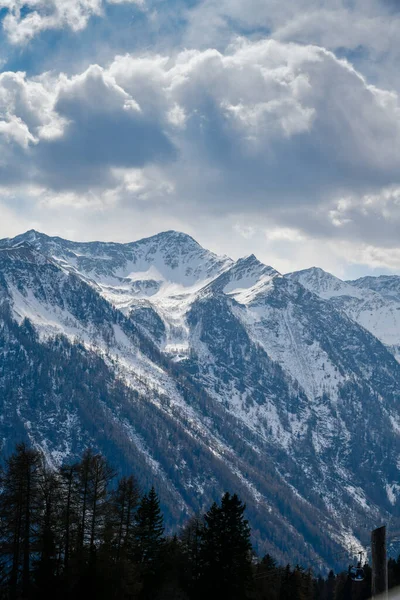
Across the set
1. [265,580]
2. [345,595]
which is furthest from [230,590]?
[345,595]

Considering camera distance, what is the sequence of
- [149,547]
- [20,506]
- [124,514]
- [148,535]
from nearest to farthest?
1. [20,506]
2. [149,547]
3. [148,535]
4. [124,514]

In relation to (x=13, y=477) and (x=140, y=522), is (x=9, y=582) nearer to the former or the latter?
(x=13, y=477)

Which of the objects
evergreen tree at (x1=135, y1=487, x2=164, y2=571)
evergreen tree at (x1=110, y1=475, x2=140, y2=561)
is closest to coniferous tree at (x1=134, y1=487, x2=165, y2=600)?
evergreen tree at (x1=135, y1=487, x2=164, y2=571)

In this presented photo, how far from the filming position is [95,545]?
213 feet

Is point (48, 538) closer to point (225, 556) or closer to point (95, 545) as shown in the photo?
point (95, 545)

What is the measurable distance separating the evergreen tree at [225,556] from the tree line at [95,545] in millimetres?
87

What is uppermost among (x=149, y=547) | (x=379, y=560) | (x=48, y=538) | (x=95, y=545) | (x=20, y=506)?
(x=20, y=506)

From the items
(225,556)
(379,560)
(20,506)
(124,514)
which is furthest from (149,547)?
(379,560)

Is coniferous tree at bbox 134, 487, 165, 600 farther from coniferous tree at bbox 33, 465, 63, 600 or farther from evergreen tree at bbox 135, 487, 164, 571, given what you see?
coniferous tree at bbox 33, 465, 63, 600

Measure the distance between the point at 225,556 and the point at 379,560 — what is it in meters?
44.6

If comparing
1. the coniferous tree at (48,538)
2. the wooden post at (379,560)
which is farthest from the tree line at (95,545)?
the wooden post at (379,560)

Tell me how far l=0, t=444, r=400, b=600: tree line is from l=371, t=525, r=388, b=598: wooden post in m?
36.4

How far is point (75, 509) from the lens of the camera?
65.6 meters

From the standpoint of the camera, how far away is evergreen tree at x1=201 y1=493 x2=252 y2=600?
62.3m
